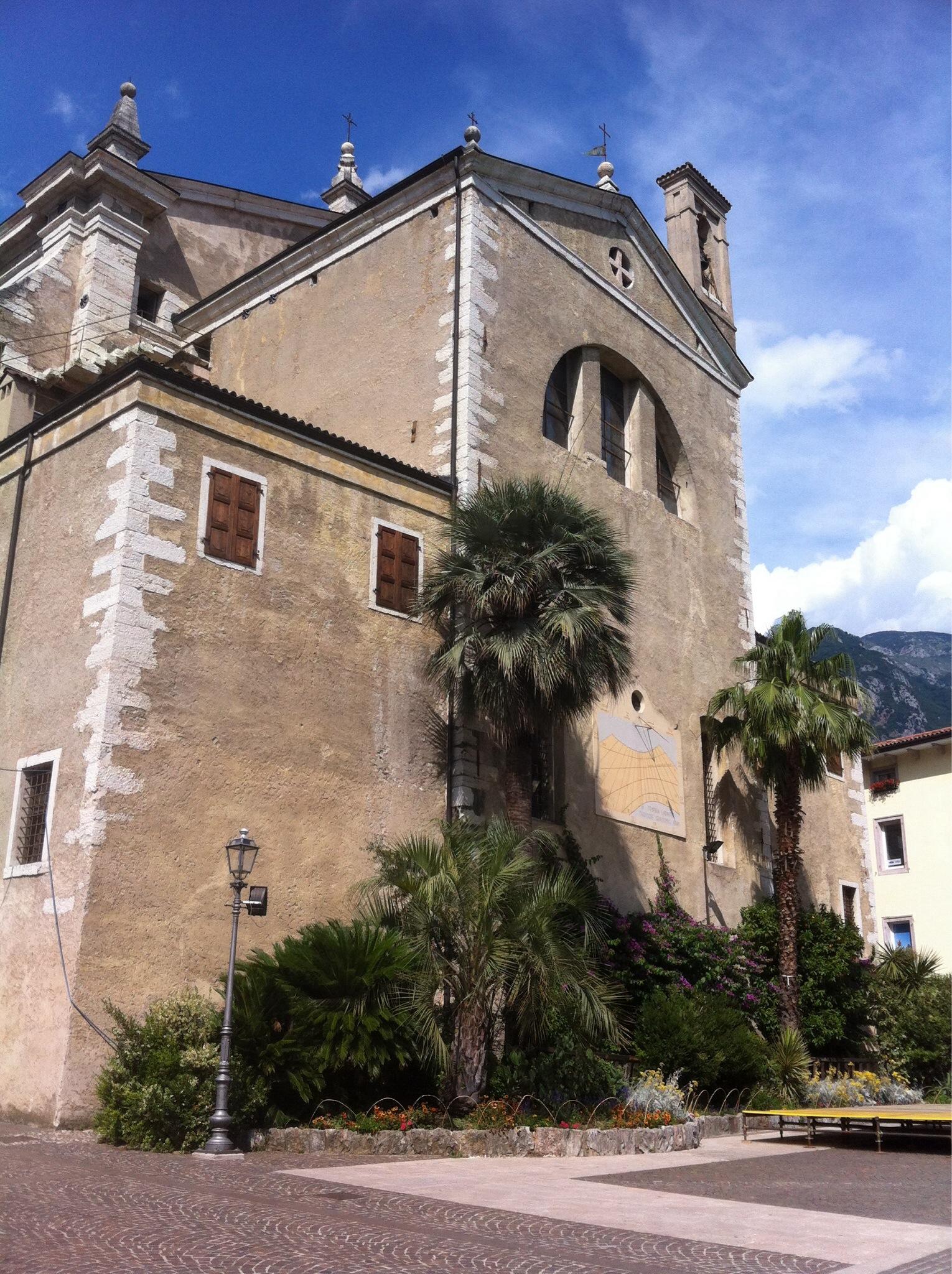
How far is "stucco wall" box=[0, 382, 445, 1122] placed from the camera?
12.7 meters

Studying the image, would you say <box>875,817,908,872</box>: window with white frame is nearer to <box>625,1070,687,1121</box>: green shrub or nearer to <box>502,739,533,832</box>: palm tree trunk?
<box>625,1070,687,1121</box>: green shrub

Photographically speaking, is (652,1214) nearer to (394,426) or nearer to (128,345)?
(394,426)

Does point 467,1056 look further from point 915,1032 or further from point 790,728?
point 915,1032

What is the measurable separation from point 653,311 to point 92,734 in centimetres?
1507

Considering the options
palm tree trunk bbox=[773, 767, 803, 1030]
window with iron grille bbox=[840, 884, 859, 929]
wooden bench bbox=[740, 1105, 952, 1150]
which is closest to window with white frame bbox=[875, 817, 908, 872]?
window with iron grille bbox=[840, 884, 859, 929]

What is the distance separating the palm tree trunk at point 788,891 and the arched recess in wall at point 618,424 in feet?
18.8

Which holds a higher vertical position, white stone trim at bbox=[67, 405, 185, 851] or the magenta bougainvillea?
white stone trim at bbox=[67, 405, 185, 851]

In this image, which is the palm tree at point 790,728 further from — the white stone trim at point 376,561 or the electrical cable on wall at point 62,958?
the electrical cable on wall at point 62,958

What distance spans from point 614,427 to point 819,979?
1031 cm

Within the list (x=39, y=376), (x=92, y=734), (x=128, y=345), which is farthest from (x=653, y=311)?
(x=92, y=734)

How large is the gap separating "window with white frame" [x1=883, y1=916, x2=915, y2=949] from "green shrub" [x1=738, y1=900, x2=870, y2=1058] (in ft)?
34.7

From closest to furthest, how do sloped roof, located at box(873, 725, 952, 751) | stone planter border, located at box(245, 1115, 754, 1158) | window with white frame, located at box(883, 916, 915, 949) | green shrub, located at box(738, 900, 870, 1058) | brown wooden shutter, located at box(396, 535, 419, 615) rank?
stone planter border, located at box(245, 1115, 754, 1158), brown wooden shutter, located at box(396, 535, 419, 615), green shrub, located at box(738, 900, 870, 1058), sloped roof, located at box(873, 725, 952, 751), window with white frame, located at box(883, 916, 915, 949)

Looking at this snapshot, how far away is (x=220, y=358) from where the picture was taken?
23.4m

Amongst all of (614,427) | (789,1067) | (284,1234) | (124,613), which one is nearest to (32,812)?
(124,613)
